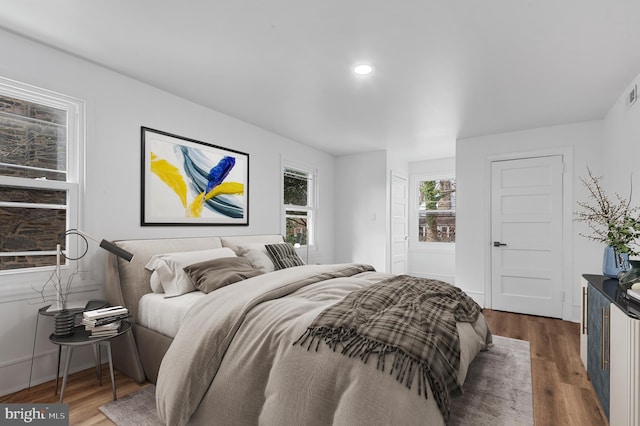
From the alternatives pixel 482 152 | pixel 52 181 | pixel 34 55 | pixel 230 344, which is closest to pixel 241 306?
pixel 230 344

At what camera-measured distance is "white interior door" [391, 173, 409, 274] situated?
19.0 feet

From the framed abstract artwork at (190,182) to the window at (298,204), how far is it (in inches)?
36.0

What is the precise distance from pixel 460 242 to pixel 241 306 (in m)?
3.80

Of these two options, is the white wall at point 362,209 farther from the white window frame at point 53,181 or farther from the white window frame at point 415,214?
the white window frame at point 53,181

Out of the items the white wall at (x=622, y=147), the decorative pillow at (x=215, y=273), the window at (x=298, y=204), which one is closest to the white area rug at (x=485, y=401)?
the decorative pillow at (x=215, y=273)

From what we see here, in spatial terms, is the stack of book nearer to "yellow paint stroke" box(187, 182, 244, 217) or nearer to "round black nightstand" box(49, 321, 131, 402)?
"round black nightstand" box(49, 321, 131, 402)

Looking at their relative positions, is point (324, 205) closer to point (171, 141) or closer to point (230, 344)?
point (171, 141)

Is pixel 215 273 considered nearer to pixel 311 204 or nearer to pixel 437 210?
pixel 311 204

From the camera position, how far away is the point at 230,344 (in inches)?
70.7

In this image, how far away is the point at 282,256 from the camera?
3549mm

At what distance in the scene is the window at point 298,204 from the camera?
16.2 ft

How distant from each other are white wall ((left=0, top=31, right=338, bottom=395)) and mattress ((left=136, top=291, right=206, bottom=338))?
1.76ft

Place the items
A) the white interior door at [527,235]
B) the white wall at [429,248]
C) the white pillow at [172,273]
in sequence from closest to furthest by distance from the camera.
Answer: the white pillow at [172,273]
the white interior door at [527,235]
the white wall at [429,248]

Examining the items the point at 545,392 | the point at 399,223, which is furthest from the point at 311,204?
the point at 545,392
